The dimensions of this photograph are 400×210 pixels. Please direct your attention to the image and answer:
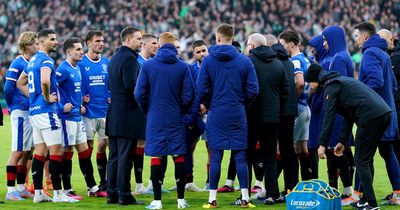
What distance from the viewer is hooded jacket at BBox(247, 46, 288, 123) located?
1201 centimetres

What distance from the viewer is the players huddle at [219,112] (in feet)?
37.1

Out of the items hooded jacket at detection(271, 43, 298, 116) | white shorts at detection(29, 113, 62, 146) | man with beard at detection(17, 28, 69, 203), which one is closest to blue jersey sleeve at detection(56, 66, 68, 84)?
man with beard at detection(17, 28, 69, 203)

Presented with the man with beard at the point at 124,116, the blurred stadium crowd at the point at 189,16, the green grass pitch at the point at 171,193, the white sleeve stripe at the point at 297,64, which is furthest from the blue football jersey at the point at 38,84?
the blurred stadium crowd at the point at 189,16

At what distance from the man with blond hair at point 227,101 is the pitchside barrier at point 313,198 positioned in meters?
1.22

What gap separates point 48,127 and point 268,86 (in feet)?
9.78

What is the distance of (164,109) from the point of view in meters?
11.6

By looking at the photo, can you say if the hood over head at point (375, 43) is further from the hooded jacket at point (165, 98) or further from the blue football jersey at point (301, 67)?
the hooded jacket at point (165, 98)

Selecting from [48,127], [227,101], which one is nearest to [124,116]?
[48,127]

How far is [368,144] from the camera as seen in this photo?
10.9 meters

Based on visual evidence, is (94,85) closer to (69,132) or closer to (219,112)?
(69,132)

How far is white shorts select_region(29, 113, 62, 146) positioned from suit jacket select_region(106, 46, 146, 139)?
706 mm

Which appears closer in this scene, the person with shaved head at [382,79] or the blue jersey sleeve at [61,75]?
the person with shaved head at [382,79]

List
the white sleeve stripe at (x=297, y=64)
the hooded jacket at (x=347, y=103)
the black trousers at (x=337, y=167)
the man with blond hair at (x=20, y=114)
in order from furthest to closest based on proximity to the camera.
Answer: the man with blond hair at (x=20, y=114), the white sleeve stripe at (x=297, y=64), the black trousers at (x=337, y=167), the hooded jacket at (x=347, y=103)

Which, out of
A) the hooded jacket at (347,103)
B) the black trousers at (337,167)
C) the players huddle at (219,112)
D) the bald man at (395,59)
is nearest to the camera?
the hooded jacket at (347,103)
